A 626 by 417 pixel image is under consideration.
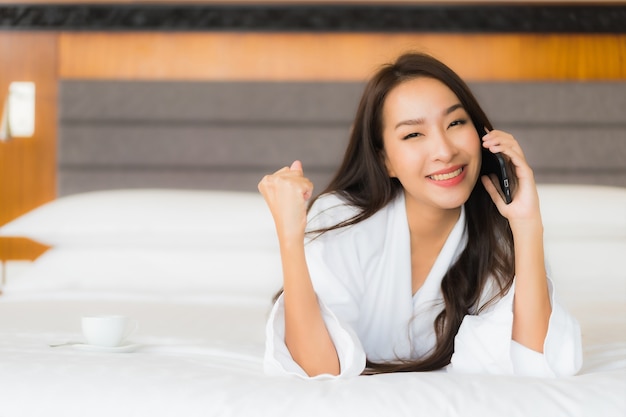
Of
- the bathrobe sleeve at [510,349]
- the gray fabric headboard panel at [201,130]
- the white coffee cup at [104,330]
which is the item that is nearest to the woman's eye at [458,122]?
the bathrobe sleeve at [510,349]

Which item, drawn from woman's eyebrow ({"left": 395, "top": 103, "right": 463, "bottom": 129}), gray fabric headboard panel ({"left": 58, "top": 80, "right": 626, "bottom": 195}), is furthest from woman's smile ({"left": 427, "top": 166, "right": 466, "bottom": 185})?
gray fabric headboard panel ({"left": 58, "top": 80, "right": 626, "bottom": 195})

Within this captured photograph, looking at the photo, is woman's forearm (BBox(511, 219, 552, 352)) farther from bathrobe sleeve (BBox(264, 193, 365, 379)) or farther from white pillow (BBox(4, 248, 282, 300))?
white pillow (BBox(4, 248, 282, 300))

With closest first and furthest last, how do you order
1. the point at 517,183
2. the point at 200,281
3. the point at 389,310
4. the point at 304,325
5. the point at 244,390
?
the point at 244,390 < the point at 304,325 < the point at 517,183 < the point at 389,310 < the point at 200,281

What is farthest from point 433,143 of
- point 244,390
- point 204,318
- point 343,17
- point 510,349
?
point 343,17

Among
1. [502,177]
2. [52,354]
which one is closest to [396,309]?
[502,177]

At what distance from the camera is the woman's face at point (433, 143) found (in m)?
1.51

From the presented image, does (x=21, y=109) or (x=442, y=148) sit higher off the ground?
(x=21, y=109)

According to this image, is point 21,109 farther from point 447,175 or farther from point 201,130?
point 447,175

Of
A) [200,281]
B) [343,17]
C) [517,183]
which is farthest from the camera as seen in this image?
[343,17]

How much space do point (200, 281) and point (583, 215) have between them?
1171mm

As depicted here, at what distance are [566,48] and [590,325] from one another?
1594mm

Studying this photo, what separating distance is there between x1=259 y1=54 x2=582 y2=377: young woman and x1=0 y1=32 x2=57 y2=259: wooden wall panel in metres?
1.86

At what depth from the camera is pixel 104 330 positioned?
1.46 metres

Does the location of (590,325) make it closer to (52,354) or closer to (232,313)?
(232,313)
